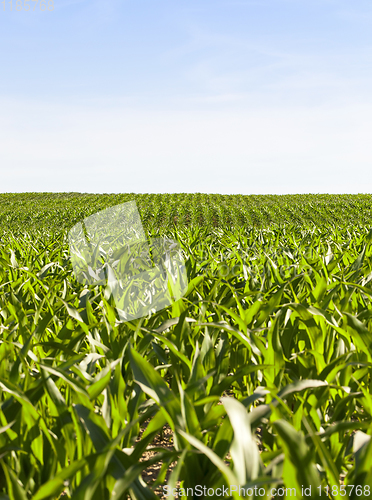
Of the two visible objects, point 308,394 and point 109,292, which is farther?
point 109,292

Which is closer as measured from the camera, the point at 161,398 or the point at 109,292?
the point at 161,398

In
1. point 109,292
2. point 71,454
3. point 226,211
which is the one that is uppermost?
point 226,211

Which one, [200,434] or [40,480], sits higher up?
[200,434]

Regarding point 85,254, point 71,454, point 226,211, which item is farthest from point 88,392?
point 226,211

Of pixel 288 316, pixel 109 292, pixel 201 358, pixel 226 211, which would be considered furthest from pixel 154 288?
pixel 226 211

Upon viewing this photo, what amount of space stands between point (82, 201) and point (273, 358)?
30.6m

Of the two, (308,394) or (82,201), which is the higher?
(82,201)

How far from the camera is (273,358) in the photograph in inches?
62.2

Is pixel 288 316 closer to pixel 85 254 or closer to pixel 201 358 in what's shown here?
pixel 201 358

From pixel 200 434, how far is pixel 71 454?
0.42m

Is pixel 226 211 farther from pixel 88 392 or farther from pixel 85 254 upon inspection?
pixel 88 392

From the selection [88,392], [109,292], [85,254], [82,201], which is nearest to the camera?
[88,392]

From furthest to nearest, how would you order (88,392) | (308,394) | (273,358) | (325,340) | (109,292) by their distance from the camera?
(109,292) → (325,340) → (273,358) → (308,394) → (88,392)

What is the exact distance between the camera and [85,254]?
4.34m
